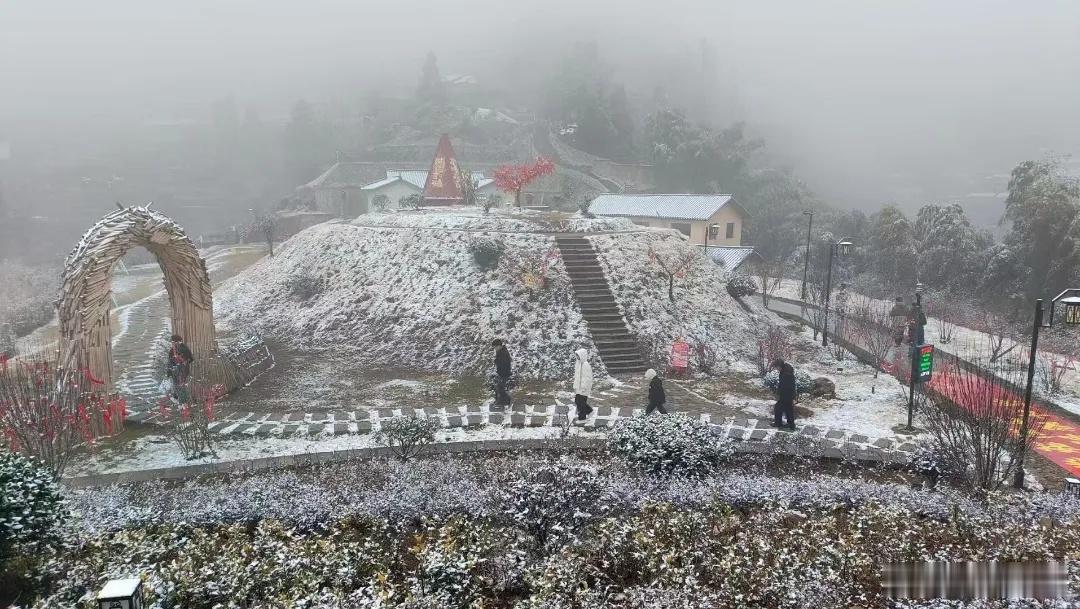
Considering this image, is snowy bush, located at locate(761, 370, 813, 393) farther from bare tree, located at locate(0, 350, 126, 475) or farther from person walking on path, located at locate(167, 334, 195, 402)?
bare tree, located at locate(0, 350, 126, 475)

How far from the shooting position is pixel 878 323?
21.9m

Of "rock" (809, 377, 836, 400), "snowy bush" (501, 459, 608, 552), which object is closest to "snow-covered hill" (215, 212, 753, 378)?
"rock" (809, 377, 836, 400)

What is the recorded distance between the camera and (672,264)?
2175cm

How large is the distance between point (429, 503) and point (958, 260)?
3324cm

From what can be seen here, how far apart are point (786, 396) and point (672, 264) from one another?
9561 mm

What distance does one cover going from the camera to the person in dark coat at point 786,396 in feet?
41.2

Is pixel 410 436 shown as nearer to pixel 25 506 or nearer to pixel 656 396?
pixel 656 396

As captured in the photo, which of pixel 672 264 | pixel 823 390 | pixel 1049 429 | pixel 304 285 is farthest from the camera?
pixel 304 285

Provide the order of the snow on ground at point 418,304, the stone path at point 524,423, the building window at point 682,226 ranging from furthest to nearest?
the building window at point 682,226 → the snow on ground at point 418,304 → the stone path at point 524,423

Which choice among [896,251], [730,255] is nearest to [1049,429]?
[730,255]

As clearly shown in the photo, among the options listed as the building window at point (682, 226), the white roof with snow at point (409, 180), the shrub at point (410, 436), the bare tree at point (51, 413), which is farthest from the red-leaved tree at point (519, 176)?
the white roof with snow at point (409, 180)

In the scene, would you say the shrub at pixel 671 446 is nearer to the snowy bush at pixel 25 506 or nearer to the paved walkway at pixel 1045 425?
the paved walkway at pixel 1045 425

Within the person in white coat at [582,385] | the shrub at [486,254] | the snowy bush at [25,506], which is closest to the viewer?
the snowy bush at [25,506]

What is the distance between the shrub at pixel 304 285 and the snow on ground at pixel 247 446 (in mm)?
10003
